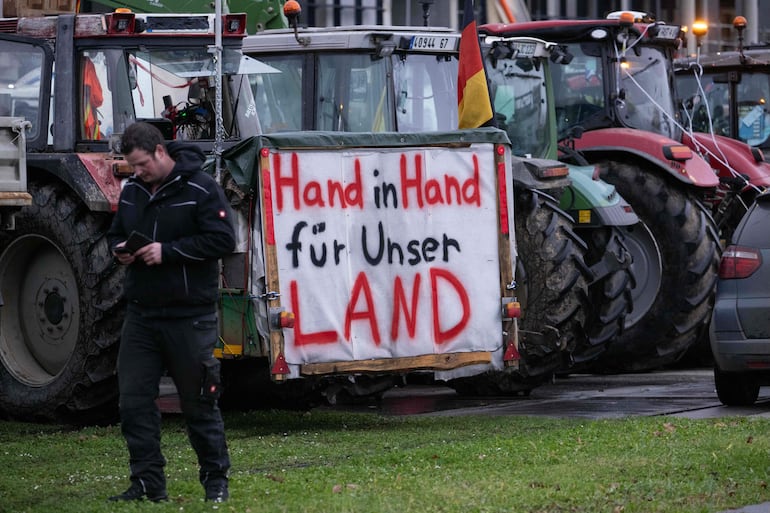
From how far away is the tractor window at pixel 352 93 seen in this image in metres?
13.6

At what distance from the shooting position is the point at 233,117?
43.3ft

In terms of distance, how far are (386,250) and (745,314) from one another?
294cm

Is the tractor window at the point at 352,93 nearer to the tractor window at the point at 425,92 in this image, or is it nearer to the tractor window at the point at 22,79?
the tractor window at the point at 425,92

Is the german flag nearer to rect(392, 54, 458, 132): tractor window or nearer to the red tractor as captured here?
rect(392, 54, 458, 132): tractor window

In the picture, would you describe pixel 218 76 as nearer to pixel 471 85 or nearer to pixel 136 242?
pixel 471 85

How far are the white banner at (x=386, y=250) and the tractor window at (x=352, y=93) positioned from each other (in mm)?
1588

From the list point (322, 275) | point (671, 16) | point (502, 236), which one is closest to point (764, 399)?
point (502, 236)

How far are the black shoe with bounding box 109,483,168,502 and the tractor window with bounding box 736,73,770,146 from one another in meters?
12.5

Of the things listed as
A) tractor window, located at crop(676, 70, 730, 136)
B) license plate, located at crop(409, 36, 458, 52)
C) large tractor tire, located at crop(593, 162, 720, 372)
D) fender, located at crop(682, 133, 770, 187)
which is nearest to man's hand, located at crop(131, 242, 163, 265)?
license plate, located at crop(409, 36, 458, 52)

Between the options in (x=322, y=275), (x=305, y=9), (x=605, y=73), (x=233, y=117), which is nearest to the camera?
(x=322, y=275)

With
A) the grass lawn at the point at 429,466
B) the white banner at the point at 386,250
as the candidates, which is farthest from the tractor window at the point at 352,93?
the grass lawn at the point at 429,466

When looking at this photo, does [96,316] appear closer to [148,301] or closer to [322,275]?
[322,275]

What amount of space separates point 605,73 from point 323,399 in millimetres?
5095

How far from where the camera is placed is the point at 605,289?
14.9 m
